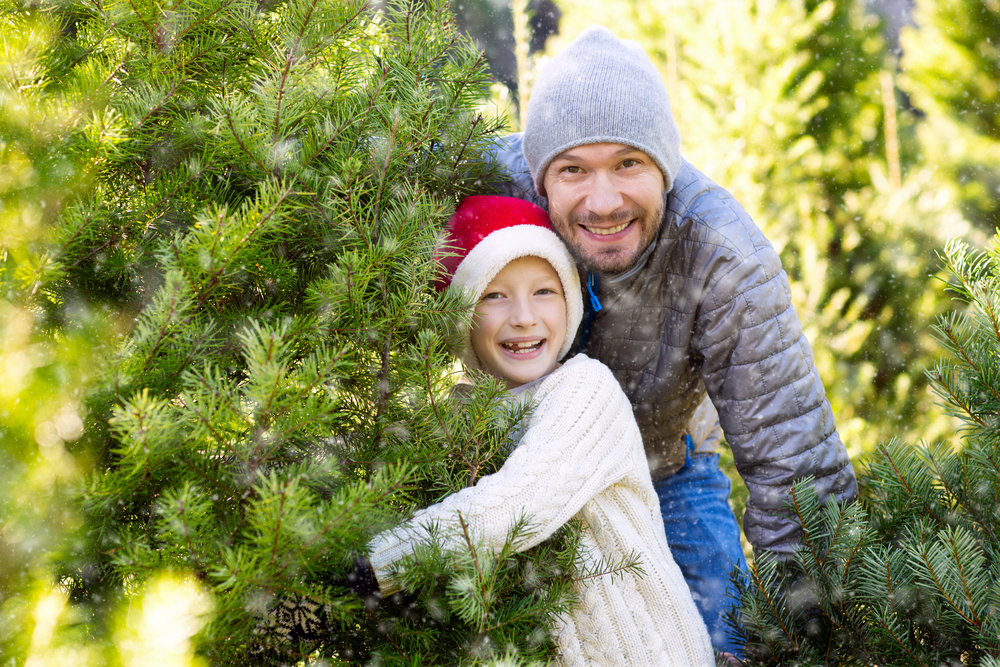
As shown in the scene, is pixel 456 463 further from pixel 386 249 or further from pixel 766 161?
pixel 766 161

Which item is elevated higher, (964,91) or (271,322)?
(964,91)

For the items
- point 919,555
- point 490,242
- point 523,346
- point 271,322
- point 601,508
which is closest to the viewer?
point 271,322

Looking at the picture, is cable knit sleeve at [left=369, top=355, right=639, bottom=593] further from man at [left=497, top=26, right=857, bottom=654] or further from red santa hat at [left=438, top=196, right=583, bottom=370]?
man at [left=497, top=26, right=857, bottom=654]

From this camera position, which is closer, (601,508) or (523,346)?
(601,508)

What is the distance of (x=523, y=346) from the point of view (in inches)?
76.0

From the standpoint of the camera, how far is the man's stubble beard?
2.11 metres

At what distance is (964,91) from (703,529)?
4030mm

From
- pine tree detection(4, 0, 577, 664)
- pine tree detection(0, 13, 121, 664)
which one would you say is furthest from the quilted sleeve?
pine tree detection(0, 13, 121, 664)

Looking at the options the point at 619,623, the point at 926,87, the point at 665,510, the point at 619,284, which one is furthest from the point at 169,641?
the point at 926,87

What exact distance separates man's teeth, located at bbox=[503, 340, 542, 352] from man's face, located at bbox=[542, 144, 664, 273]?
1.11 feet

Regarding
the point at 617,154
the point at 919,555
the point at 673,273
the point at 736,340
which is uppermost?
the point at 617,154

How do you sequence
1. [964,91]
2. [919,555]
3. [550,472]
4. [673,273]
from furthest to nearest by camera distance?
[964,91] < [673,273] < [550,472] < [919,555]

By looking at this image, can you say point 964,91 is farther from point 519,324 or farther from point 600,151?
point 519,324

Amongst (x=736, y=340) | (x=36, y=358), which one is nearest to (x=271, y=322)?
(x=36, y=358)
